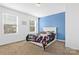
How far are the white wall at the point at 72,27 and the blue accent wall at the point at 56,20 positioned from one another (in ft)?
0.44

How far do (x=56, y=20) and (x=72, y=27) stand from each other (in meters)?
0.54

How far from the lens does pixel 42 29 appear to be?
280 cm

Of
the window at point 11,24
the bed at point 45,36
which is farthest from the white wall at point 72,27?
the window at point 11,24

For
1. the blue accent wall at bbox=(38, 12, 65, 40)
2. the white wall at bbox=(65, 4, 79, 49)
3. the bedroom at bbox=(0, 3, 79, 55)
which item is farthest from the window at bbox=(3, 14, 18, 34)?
the white wall at bbox=(65, 4, 79, 49)

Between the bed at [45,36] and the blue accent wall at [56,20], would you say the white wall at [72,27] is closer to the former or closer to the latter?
the blue accent wall at [56,20]

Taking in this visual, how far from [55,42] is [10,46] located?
1.21 metres

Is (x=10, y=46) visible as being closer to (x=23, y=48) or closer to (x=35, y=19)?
(x=23, y=48)

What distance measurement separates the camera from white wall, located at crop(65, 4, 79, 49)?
276cm

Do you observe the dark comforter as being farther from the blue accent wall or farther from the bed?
the blue accent wall

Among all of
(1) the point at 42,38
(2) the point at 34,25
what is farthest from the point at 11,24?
(1) the point at 42,38

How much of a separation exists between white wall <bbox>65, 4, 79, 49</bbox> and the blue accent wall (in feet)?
0.44

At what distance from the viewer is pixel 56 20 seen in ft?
9.50

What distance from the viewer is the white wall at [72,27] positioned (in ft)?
9.06

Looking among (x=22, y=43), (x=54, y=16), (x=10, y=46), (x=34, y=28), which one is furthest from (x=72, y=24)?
(x=10, y=46)
